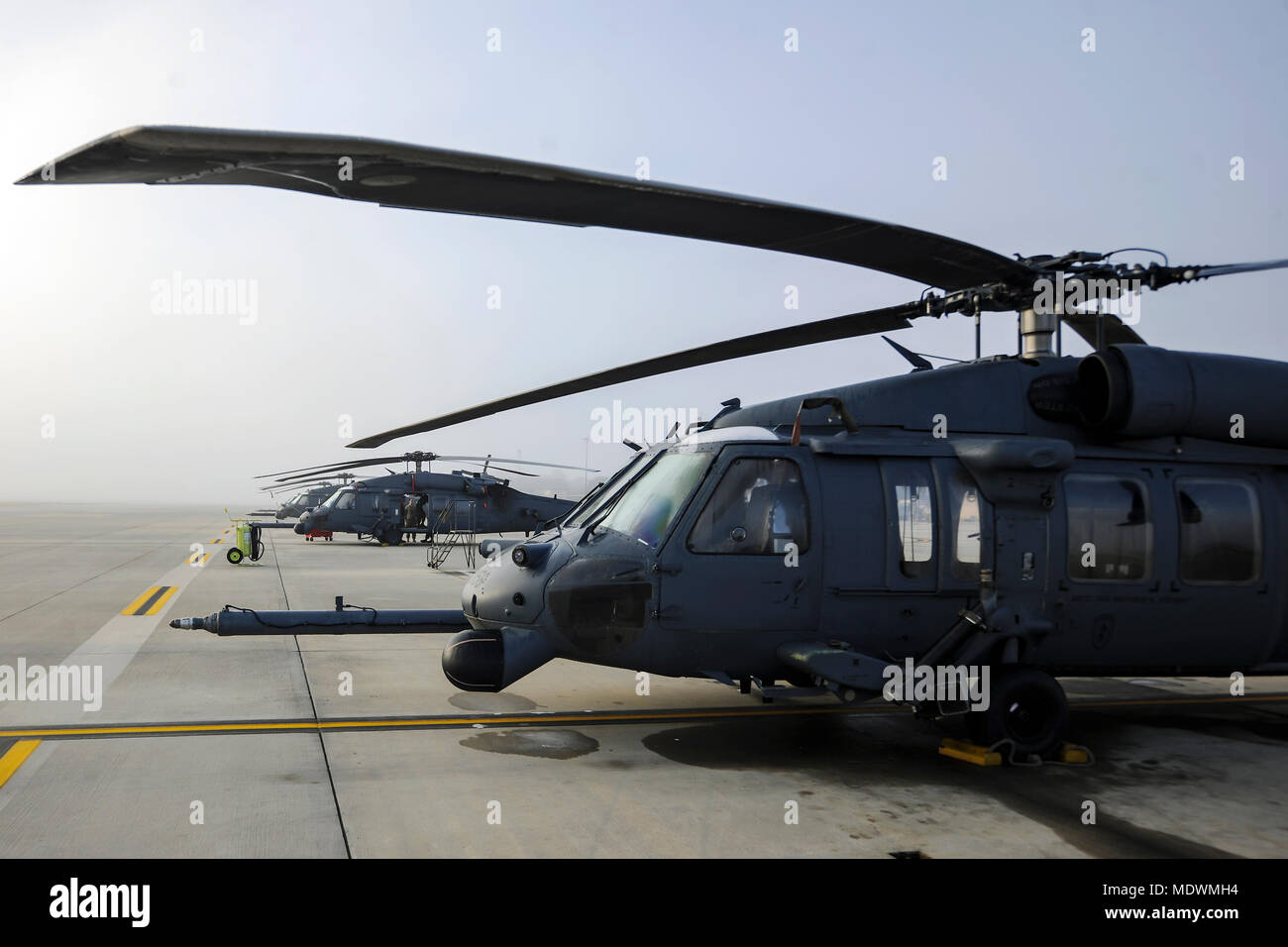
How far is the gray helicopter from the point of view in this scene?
248 inches

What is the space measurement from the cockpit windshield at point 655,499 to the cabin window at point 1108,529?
104 inches

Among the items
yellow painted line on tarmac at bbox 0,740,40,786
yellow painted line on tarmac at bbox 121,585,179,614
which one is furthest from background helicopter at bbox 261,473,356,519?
yellow painted line on tarmac at bbox 0,740,40,786

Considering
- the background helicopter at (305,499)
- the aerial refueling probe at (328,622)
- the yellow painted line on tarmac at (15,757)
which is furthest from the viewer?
the background helicopter at (305,499)

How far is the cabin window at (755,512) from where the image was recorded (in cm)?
640

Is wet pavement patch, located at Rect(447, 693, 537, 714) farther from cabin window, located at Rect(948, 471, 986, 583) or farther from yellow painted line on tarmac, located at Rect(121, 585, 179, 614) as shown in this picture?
yellow painted line on tarmac, located at Rect(121, 585, 179, 614)

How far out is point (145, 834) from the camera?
4.70 metres

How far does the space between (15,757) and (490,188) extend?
196 inches

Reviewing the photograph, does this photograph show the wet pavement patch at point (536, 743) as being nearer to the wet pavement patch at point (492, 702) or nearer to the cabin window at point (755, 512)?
the wet pavement patch at point (492, 702)

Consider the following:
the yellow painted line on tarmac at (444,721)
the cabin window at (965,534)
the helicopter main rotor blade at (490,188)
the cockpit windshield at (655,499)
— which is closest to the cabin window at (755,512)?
the cockpit windshield at (655,499)

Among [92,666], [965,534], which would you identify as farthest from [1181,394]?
[92,666]

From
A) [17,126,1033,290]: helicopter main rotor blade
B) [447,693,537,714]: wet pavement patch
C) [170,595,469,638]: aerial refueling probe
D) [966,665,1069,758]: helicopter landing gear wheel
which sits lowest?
[447,693,537,714]: wet pavement patch

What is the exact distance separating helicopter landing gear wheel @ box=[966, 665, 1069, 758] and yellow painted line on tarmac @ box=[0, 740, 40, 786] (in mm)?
6032
